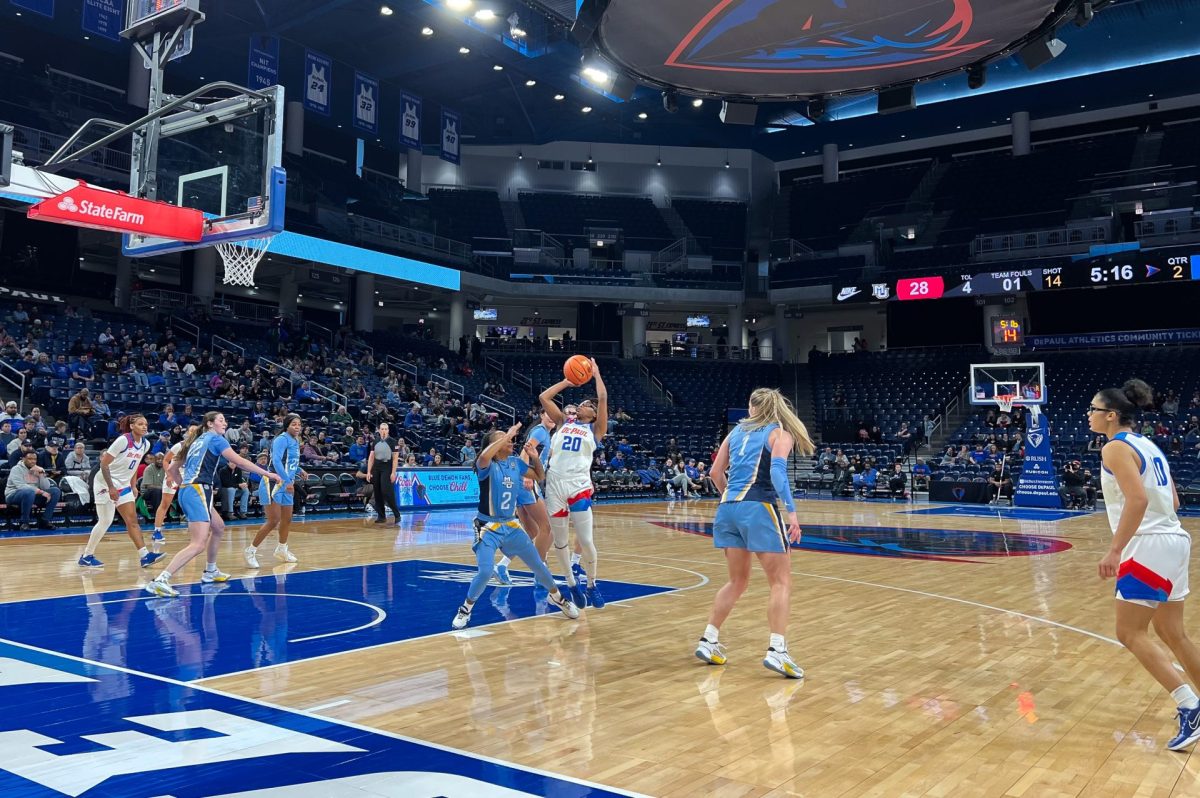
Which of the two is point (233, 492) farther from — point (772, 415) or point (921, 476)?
point (921, 476)

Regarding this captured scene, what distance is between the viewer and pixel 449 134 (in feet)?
100

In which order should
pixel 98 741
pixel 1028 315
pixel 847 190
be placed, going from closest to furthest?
1. pixel 98 741
2. pixel 1028 315
3. pixel 847 190

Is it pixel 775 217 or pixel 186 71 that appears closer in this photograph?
pixel 186 71

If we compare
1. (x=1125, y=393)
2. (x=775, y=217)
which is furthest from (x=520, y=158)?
(x=1125, y=393)

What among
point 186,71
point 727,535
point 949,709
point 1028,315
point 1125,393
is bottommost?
point 949,709

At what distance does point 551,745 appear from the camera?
4.16 meters

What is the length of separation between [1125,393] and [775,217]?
126ft

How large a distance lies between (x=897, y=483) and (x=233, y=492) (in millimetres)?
18662

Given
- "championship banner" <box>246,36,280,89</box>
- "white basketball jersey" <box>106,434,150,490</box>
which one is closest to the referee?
"white basketball jersey" <box>106,434,150,490</box>

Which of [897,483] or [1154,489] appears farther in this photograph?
[897,483]

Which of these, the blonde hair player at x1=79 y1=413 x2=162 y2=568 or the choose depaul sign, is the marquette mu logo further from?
the blonde hair player at x1=79 y1=413 x2=162 y2=568

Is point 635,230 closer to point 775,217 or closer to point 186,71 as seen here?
point 775,217

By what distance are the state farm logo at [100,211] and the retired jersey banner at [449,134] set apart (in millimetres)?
20958

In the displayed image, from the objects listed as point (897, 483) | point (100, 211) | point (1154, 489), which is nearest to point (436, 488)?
point (100, 211)
